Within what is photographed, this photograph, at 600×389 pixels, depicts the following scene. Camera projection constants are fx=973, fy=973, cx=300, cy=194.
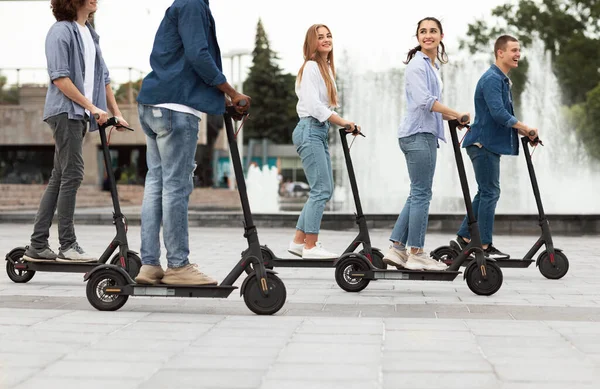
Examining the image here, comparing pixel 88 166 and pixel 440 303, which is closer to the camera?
pixel 440 303

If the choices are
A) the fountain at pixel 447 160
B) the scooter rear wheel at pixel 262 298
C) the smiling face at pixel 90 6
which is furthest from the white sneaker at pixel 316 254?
the fountain at pixel 447 160

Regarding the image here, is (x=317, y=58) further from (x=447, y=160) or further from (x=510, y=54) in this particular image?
(x=447, y=160)

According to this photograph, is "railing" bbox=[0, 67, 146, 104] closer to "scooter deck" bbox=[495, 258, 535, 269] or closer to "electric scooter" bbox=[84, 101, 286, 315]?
"scooter deck" bbox=[495, 258, 535, 269]

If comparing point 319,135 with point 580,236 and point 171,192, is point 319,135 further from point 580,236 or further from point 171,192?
point 580,236

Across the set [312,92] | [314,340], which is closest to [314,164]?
[312,92]

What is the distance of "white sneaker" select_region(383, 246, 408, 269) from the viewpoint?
6.66 metres

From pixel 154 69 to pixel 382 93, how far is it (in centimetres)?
2345

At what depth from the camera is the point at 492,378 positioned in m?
3.64

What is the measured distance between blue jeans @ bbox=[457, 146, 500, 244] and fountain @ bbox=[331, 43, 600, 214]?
32.3 feet

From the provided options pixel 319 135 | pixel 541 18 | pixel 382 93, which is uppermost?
pixel 541 18

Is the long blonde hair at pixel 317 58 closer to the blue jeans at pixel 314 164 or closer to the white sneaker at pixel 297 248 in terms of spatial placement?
the blue jeans at pixel 314 164

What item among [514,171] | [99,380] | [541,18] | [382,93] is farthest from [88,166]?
[99,380]

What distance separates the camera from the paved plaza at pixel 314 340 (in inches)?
143

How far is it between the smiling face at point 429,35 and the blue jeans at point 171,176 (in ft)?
6.75
